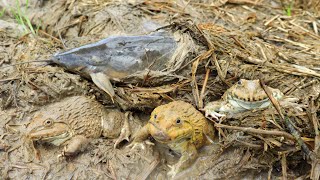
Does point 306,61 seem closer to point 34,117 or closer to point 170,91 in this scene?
point 170,91

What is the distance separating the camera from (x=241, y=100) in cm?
419

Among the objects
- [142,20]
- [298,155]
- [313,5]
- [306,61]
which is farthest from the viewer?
[313,5]

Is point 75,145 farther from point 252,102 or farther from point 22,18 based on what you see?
point 22,18

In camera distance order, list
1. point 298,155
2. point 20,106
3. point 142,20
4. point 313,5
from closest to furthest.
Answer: point 298,155 → point 20,106 → point 142,20 → point 313,5

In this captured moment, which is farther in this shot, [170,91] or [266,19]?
[266,19]

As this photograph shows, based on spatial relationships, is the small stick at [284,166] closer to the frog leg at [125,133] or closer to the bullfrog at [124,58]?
the bullfrog at [124,58]

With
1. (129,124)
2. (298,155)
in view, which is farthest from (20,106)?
(298,155)

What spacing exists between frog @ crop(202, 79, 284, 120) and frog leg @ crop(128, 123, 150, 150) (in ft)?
2.04

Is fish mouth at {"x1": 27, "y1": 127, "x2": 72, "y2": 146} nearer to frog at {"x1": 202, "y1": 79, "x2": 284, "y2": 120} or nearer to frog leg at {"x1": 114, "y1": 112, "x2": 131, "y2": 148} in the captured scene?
frog leg at {"x1": 114, "y1": 112, "x2": 131, "y2": 148}

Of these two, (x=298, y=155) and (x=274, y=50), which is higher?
(x=274, y=50)

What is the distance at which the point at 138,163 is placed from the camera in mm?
4148

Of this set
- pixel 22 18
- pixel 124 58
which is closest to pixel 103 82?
pixel 124 58

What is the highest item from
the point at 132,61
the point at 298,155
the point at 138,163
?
the point at 132,61

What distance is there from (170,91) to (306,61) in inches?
63.7
